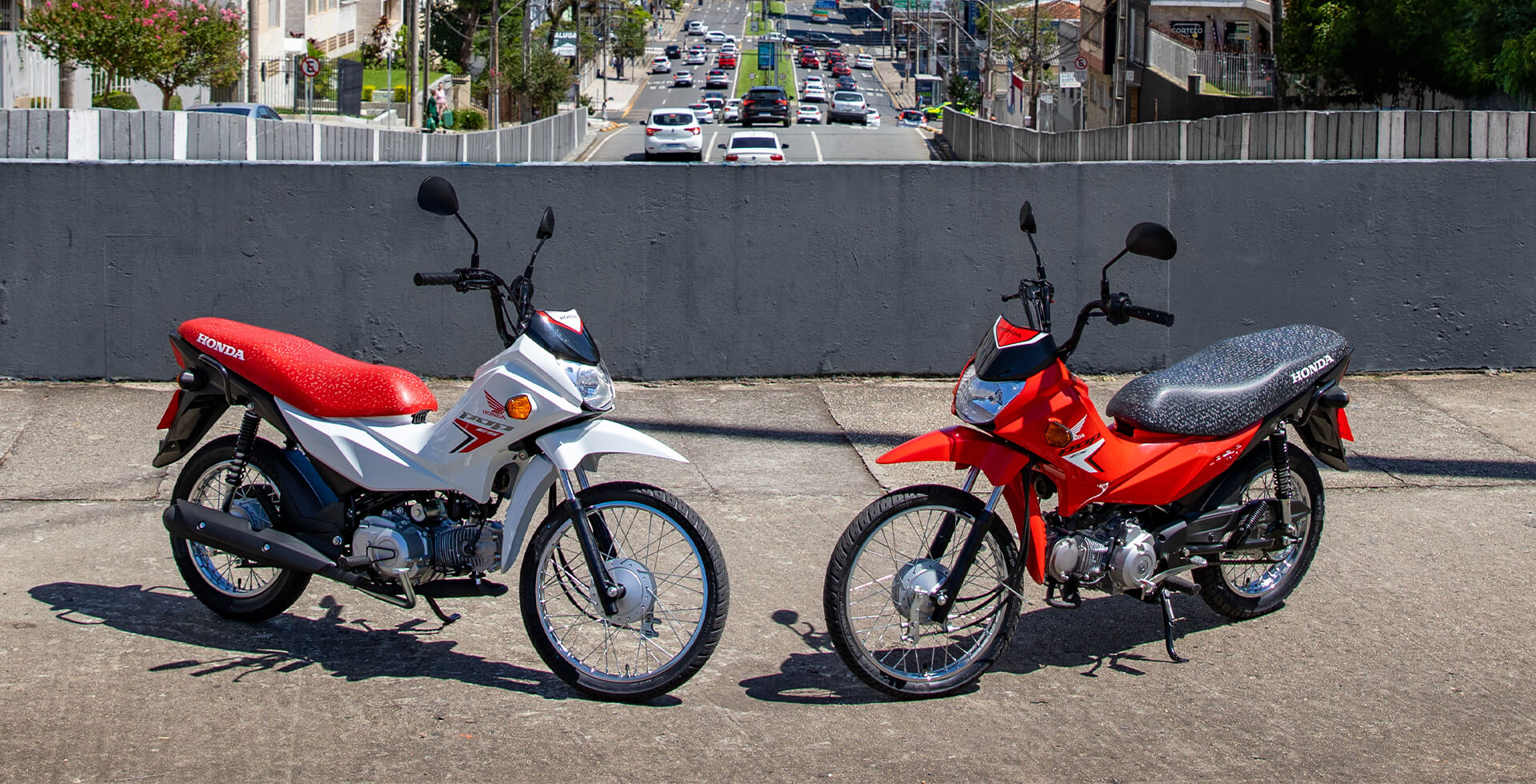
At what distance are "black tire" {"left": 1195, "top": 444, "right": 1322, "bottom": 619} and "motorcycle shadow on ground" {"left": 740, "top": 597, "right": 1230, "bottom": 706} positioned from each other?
129 millimetres

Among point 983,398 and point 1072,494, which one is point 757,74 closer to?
point 1072,494

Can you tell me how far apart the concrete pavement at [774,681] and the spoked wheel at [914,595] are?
0.40 feet

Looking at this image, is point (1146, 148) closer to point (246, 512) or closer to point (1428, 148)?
point (1428, 148)

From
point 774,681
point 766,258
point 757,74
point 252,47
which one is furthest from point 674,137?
point 757,74

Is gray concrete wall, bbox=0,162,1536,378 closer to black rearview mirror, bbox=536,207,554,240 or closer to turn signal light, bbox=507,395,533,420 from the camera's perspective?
black rearview mirror, bbox=536,207,554,240

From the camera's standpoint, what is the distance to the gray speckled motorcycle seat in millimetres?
5020

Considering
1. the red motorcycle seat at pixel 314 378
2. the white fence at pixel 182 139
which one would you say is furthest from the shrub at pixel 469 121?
the red motorcycle seat at pixel 314 378

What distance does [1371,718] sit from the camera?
4.67m

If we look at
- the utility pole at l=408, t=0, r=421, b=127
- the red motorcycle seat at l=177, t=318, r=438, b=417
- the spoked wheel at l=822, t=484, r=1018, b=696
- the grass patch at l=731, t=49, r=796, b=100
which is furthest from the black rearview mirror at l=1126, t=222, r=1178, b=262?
the grass patch at l=731, t=49, r=796, b=100

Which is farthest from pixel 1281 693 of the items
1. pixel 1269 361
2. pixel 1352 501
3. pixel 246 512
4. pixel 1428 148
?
pixel 1428 148

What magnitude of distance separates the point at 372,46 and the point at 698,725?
89467mm

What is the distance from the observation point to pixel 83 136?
9.90m

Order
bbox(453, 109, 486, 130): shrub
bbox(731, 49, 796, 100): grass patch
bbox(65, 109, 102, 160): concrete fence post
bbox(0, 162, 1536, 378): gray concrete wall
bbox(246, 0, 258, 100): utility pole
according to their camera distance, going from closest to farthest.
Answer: bbox(0, 162, 1536, 378): gray concrete wall → bbox(65, 109, 102, 160): concrete fence post → bbox(246, 0, 258, 100): utility pole → bbox(453, 109, 486, 130): shrub → bbox(731, 49, 796, 100): grass patch

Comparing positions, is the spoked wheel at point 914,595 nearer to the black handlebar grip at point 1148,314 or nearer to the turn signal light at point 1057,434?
the turn signal light at point 1057,434
